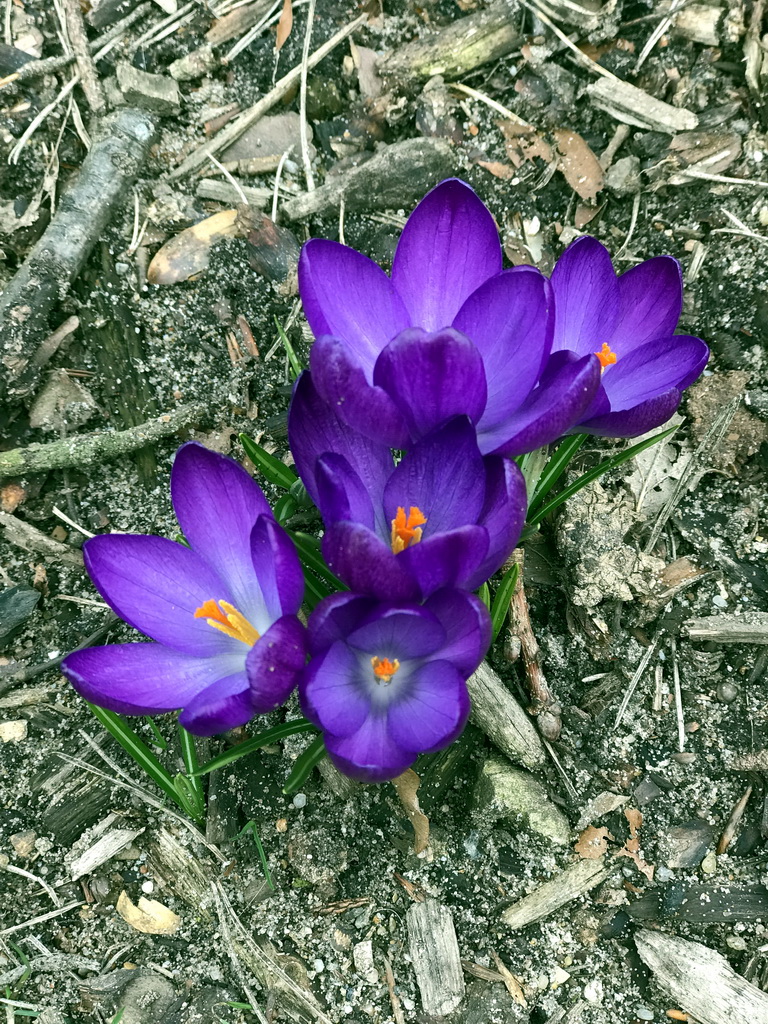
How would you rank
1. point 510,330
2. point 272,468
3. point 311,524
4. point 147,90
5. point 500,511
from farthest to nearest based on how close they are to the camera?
1. point 147,90
2. point 311,524
3. point 272,468
4. point 510,330
5. point 500,511

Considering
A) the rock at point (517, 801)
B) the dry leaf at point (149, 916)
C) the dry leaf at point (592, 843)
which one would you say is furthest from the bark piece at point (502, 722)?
the dry leaf at point (149, 916)

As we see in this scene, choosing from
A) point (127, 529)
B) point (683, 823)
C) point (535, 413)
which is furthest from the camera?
point (127, 529)

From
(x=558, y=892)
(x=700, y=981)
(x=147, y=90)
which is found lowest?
(x=700, y=981)

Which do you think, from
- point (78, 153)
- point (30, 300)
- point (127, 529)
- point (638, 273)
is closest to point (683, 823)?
point (638, 273)

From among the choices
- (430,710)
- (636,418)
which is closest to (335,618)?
(430,710)

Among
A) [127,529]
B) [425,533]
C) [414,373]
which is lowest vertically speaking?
[127,529]

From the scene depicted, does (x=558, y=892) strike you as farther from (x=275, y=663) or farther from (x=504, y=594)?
(x=275, y=663)

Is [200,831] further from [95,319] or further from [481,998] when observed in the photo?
[95,319]

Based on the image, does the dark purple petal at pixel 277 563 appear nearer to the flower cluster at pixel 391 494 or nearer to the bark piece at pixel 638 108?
the flower cluster at pixel 391 494
